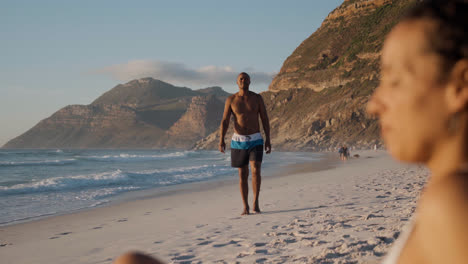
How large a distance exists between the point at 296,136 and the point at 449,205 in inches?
2007

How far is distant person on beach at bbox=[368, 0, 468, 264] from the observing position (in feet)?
1.90

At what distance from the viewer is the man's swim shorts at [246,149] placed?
534 centimetres

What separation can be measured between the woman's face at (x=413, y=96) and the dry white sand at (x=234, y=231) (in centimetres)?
235

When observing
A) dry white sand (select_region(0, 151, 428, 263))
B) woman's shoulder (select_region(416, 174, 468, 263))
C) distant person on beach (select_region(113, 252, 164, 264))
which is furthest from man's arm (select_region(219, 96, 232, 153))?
woman's shoulder (select_region(416, 174, 468, 263))

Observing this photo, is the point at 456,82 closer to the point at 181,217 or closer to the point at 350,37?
the point at 181,217

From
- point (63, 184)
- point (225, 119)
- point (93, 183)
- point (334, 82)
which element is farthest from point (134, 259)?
point (334, 82)

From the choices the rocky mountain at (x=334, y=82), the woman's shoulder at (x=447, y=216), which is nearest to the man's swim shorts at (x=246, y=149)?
the woman's shoulder at (x=447, y=216)

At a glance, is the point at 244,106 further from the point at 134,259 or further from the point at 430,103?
the point at 430,103

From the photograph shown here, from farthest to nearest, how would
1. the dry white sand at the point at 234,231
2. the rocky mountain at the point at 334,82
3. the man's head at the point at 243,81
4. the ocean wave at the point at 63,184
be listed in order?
the rocky mountain at the point at 334,82 → the ocean wave at the point at 63,184 → the man's head at the point at 243,81 → the dry white sand at the point at 234,231

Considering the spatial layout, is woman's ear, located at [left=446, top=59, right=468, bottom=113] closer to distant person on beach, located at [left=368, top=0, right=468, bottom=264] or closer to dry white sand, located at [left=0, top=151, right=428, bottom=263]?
distant person on beach, located at [left=368, top=0, right=468, bottom=264]

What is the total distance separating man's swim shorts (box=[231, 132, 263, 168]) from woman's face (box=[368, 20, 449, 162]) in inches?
182

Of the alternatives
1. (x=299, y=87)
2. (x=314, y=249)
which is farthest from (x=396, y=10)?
(x=314, y=249)

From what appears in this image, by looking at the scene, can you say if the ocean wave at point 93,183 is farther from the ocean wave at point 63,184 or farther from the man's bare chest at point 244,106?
the man's bare chest at point 244,106

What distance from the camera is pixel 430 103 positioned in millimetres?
652
